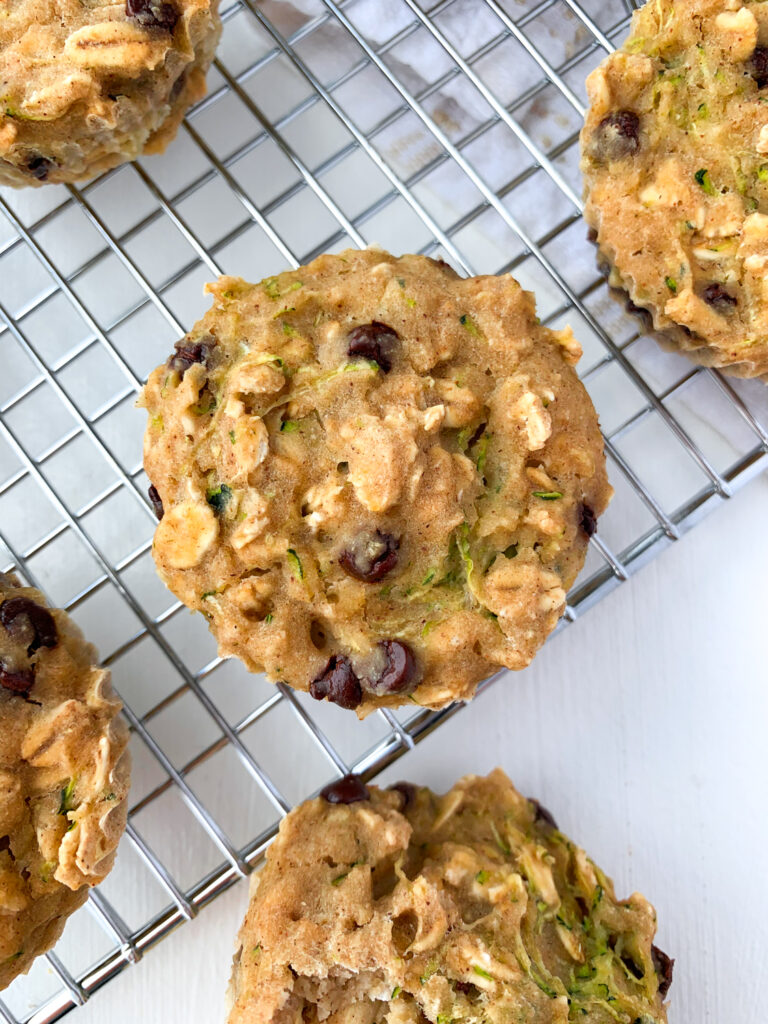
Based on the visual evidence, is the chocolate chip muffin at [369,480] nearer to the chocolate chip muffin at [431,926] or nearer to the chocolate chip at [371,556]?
the chocolate chip at [371,556]

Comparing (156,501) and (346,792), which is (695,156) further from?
(346,792)

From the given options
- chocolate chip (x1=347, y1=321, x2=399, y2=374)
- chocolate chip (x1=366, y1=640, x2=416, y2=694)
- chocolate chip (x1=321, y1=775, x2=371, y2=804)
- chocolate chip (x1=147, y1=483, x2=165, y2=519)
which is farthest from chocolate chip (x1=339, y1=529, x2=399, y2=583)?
chocolate chip (x1=321, y1=775, x2=371, y2=804)

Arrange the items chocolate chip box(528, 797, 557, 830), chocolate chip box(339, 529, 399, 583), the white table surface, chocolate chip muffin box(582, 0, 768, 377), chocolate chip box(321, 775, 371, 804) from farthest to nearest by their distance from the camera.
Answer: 1. the white table surface
2. chocolate chip box(528, 797, 557, 830)
3. chocolate chip box(321, 775, 371, 804)
4. chocolate chip muffin box(582, 0, 768, 377)
5. chocolate chip box(339, 529, 399, 583)

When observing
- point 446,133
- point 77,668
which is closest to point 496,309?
point 446,133

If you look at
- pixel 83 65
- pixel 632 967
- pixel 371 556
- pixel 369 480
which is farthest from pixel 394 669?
pixel 83 65

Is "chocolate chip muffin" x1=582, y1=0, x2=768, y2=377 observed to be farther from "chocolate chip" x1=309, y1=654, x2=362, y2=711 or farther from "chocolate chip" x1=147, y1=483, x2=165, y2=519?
"chocolate chip" x1=147, y1=483, x2=165, y2=519

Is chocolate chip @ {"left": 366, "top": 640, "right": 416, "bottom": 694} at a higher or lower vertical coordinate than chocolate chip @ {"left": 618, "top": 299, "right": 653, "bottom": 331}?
lower

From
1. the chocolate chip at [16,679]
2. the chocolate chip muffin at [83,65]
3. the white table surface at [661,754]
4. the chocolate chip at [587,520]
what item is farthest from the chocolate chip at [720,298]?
the chocolate chip at [16,679]
